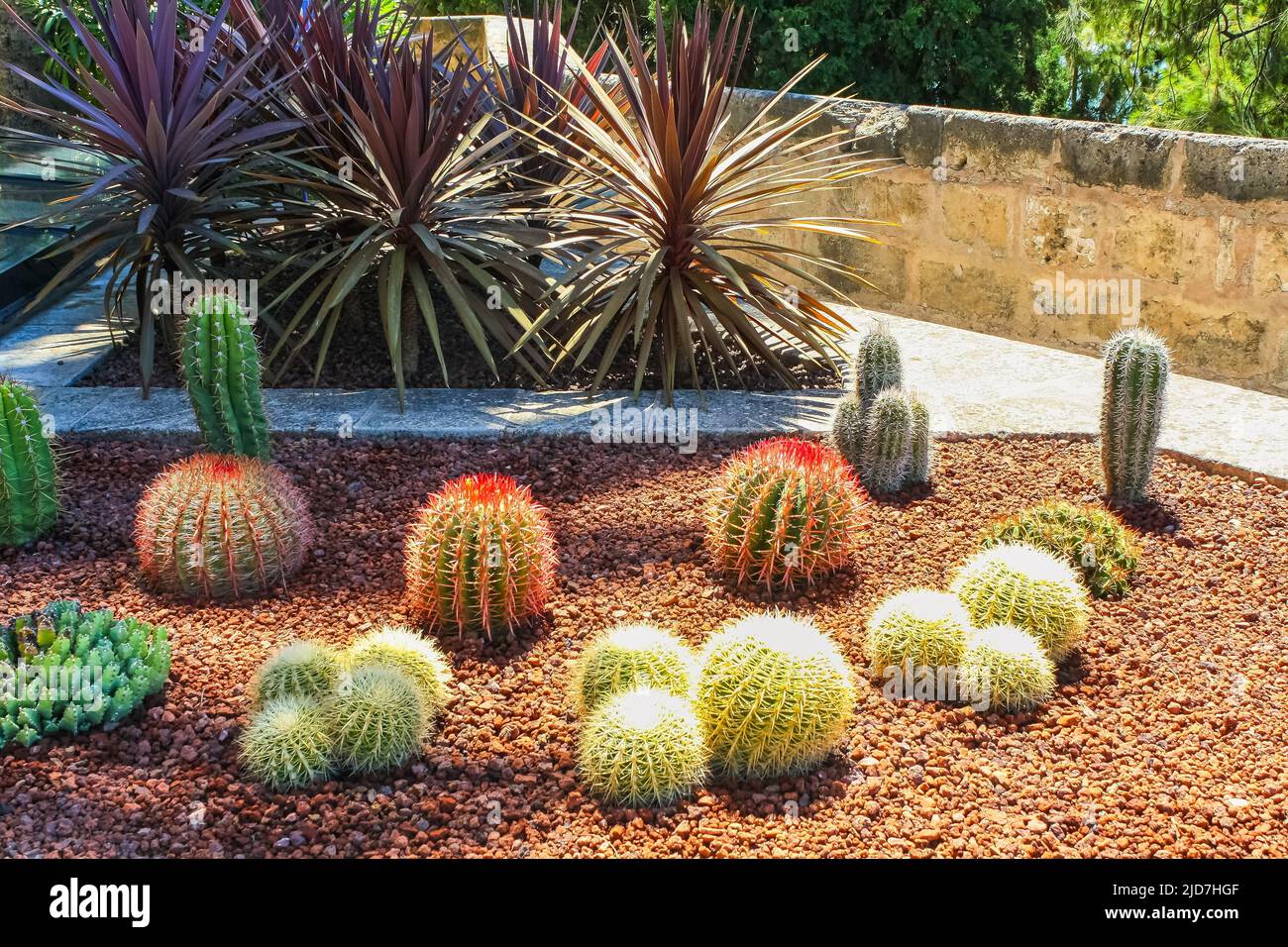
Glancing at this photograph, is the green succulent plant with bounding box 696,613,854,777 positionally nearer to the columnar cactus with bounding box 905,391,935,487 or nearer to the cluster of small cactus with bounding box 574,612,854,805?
the cluster of small cactus with bounding box 574,612,854,805

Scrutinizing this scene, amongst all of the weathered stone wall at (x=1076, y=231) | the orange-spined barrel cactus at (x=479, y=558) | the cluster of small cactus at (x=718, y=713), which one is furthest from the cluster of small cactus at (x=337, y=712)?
the weathered stone wall at (x=1076, y=231)

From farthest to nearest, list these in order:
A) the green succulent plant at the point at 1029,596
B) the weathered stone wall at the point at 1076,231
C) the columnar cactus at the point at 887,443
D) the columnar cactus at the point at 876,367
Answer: the weathered stone wall at the point at 1076,231
the columnar cactus at the point at 876,367
the columnar cactus at the point at 887,443
the green succulent plant at the point at 1029,596

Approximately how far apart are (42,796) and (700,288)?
11.0 feet

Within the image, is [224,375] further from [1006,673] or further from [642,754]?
[1006,673]

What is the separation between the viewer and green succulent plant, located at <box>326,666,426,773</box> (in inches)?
114

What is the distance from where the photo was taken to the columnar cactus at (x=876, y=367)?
461 centimetres

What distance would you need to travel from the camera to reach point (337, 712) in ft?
9.59

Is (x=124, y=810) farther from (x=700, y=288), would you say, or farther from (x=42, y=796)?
(x=700, y=288)

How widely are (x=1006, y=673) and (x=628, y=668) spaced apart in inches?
37.7

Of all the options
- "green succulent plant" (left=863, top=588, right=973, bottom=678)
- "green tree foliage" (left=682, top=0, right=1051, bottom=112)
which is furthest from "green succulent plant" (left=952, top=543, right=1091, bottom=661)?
"green tree foliage" (left=682, top=0, right=1051, bottom=112)

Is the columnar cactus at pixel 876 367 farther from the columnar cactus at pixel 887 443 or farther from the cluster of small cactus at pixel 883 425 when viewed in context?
the columnar cactus at pixel 887 443

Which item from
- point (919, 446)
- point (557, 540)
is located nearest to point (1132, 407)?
point (919, 446)

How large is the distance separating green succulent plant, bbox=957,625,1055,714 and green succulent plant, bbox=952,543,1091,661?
13cm

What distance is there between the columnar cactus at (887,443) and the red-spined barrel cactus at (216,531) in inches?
76.3
